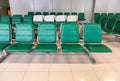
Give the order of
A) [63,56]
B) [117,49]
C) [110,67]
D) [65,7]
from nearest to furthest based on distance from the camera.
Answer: [110,67] < [63,56] < [117,49] < [65,7]

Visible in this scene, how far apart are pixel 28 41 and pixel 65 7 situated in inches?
237

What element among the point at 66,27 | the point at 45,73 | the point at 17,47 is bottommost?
the point at 45,73

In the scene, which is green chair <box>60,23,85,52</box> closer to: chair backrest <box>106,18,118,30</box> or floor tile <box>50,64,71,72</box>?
floor tile <box>50,64,71,72</box>

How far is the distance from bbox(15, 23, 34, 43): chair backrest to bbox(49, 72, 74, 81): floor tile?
3.63 feet

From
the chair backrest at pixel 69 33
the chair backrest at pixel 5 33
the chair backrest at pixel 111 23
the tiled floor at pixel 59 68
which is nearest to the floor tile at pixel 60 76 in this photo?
the tiled floor at pixel 59 68

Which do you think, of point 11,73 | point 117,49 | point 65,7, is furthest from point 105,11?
point 11,73

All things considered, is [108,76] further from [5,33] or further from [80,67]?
[5,33]

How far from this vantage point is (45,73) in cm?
259

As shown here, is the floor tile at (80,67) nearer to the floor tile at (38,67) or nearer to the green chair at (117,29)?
the floor tile at (38,67)

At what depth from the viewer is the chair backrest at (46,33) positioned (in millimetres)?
3174

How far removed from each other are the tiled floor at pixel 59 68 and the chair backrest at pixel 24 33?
0.48 metres

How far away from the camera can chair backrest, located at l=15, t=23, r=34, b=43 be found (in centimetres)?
316

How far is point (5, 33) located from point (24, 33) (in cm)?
47

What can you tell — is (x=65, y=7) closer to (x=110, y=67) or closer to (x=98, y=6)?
(x=98, y=6)
